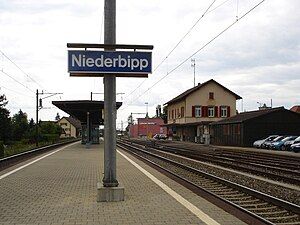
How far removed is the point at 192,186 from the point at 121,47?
4797mm

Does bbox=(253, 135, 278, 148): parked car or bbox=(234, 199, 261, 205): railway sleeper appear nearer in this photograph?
bbox=(234, 199, 261, 205): railway sleeper

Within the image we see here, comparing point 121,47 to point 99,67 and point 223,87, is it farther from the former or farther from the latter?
point 223,87

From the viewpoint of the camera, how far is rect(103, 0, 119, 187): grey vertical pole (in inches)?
391

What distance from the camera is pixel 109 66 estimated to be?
10062 millimetres

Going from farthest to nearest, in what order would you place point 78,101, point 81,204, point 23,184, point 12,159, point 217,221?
point 78,101, point 12,159, point 23,184, point 81,204, point 217,221

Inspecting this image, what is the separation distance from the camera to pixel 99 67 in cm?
1002

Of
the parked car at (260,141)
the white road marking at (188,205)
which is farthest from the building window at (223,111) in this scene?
the white road marking at (188,205)

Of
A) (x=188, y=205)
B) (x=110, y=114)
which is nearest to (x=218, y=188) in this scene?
(x=188, y=205)

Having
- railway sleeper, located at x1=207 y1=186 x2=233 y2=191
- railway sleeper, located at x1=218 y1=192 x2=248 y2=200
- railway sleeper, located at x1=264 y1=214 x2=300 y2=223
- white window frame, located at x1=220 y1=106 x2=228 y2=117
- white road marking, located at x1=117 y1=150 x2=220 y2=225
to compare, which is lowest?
railway sleeper, located at x1=207 y1=186 x2=233 y2=191

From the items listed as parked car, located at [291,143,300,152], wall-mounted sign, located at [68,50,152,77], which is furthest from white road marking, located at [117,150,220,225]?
parked car, located at [291,143,300,152]

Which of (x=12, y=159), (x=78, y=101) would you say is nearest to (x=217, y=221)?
(x=12, y=159)

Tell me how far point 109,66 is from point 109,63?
0.07m

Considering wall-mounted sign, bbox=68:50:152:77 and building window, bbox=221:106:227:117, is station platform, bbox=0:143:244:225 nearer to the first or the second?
wall-mounted sign, bbox=68:50:152:77

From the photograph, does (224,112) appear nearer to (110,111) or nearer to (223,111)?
(223,111)
